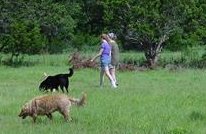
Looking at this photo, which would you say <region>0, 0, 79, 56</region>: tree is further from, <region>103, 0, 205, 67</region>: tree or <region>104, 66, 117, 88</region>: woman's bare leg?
<region>104, 66, 117, 88</region>: woman's bare leg

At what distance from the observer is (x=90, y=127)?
11930mm

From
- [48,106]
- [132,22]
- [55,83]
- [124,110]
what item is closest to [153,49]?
[132,22]

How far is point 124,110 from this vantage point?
568 inches

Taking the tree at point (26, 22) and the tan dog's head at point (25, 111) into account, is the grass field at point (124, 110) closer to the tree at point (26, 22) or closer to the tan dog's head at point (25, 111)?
the tan dog's head at point (25, 111)

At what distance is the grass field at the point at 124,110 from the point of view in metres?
11.7

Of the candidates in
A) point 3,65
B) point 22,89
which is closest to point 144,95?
point 22,89

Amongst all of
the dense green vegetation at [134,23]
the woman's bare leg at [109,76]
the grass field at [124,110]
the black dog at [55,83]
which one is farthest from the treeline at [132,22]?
the black dog at [55,83]

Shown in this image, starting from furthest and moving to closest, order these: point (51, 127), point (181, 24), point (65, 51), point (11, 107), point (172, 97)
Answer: point (65, 51), point (181, 24), point (172, 97), point (11, 107), point (51, 127)

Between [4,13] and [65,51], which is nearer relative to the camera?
[4,13]

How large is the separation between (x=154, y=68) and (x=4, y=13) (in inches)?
394

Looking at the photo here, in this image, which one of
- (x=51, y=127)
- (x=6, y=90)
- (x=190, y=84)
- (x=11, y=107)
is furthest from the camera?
(x=190, y=84)

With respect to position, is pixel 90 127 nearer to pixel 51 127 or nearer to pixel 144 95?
pixel 51 127

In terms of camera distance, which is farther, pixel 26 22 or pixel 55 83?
pixel 26 22

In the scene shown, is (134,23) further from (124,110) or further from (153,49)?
(124,110)
